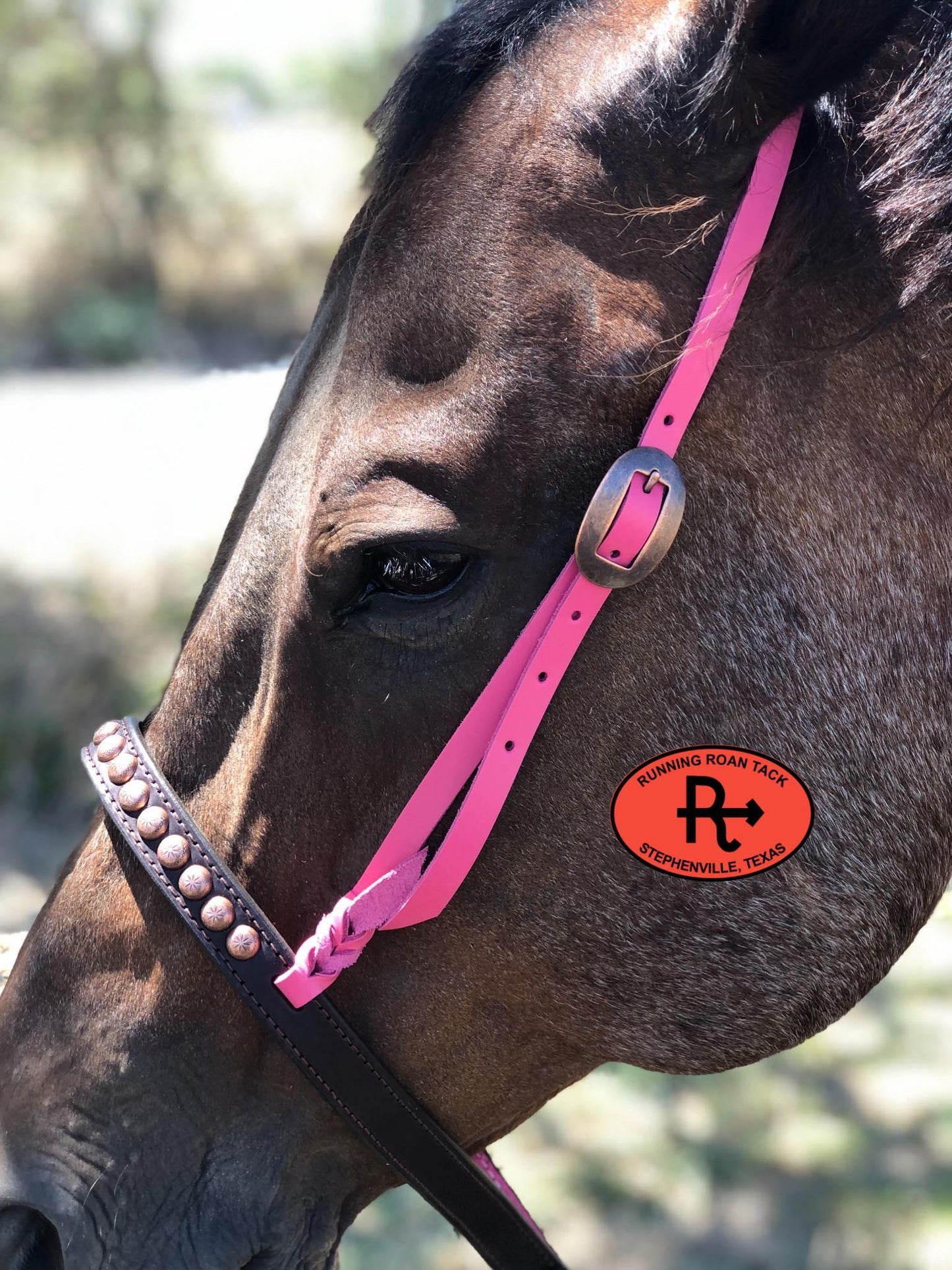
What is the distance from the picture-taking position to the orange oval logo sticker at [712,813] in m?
1.44

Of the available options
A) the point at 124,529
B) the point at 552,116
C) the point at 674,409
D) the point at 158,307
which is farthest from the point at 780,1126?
the point at 158,307

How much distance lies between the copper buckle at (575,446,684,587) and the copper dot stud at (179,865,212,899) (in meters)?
0.64

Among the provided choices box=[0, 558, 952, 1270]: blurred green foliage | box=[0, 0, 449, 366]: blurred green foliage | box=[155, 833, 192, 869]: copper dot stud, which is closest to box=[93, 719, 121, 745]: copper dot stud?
box=[155, 833, 192, 869]: copper dot stud

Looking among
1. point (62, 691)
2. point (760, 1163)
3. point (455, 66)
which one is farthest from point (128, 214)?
point (455, 66)

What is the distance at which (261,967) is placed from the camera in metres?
1.50

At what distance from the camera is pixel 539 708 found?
140 centimetres

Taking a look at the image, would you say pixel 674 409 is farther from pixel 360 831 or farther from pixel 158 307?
pixel 158 307

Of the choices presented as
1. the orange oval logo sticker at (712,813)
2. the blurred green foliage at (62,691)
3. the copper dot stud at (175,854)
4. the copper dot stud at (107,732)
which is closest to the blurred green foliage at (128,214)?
the blurred green foliage at (62,691)

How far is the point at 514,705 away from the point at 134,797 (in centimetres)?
56

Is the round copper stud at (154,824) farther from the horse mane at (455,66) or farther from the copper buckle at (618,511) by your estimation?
the horse mane at (455,66)

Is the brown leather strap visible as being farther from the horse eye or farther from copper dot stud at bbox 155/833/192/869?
the horse eye

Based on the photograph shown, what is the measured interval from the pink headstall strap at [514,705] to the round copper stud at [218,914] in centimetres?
10

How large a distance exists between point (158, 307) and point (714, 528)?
10380 millimetres

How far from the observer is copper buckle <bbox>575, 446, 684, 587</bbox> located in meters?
1.35
